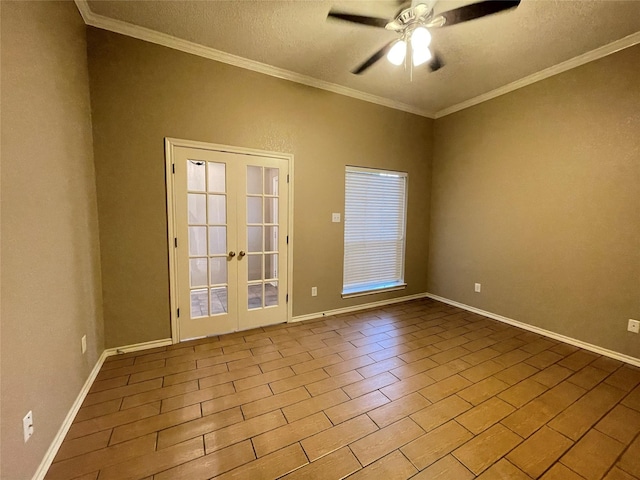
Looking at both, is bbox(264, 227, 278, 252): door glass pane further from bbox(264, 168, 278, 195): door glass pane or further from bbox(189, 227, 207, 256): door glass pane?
bbox(189, 227, 207, 256): door glass pane

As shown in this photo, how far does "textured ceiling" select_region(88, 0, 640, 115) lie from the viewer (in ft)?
6.81

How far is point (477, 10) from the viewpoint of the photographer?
1648 millimetres

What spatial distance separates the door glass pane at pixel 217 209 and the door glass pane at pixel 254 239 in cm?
32

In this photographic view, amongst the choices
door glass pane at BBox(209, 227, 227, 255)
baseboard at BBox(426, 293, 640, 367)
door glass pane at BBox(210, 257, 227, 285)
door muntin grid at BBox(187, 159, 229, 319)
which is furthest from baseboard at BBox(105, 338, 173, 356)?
baseboard at BBox(426, 293, 640, 367)

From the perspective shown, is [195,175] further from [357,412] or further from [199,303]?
[357,412]

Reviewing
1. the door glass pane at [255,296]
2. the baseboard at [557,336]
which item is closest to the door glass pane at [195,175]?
the door glass pane at [255,296]

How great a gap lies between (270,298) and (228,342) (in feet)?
2.20

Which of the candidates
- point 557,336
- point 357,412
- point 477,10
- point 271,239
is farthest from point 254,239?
point 557,336

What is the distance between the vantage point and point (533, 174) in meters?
3.10

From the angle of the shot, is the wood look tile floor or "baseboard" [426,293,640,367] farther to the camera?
"baseboard" [426,293,640,367]

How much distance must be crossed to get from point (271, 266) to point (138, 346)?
150 cm

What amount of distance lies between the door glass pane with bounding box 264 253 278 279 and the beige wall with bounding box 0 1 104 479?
5.27 ft

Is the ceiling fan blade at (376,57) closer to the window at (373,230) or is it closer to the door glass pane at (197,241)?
the window at (373,230)

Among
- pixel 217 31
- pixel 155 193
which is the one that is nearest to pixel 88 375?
pixel 155 193
